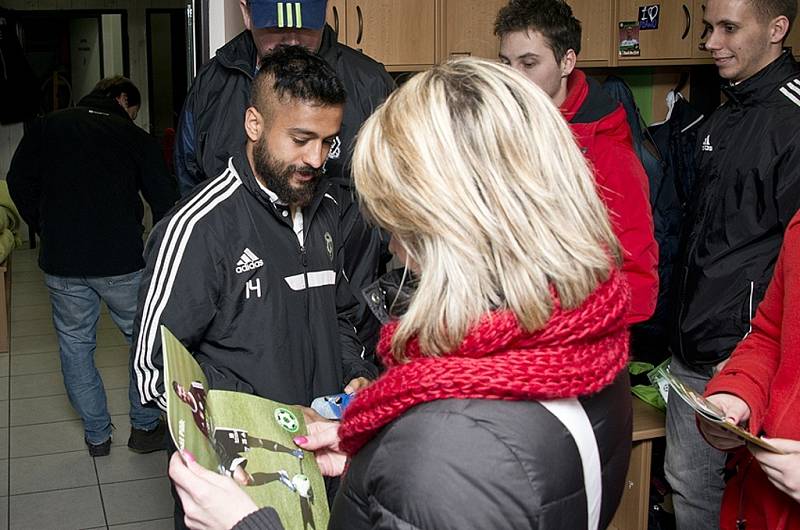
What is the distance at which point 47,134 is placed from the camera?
4.27 meters

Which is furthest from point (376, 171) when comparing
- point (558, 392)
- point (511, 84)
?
point (558, 392)

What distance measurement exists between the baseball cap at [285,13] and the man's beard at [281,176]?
0.57 m

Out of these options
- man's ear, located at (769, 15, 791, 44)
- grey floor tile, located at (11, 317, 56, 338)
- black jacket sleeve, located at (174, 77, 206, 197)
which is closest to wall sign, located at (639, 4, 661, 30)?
man's ear, located at (769, 15, 791, 44)

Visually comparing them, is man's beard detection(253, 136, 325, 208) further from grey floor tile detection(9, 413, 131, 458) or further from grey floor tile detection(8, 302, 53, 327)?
grey floor tile detection(8, 302, 53, 327)

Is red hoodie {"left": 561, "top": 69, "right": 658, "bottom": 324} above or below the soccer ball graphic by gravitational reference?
above

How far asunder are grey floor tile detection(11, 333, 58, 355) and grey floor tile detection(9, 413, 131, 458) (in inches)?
56.4

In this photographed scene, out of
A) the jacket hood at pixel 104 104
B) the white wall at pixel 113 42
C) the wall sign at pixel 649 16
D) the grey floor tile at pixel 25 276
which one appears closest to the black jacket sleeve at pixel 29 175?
the jacket hood at pixel 104 104

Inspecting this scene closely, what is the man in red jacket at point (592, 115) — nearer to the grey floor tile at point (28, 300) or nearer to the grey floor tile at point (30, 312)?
the grey floor tile at point (30, 312)

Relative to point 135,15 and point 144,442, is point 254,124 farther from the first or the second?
point 135,15

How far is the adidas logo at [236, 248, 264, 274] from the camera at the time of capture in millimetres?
2119

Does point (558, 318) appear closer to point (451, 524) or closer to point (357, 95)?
point (451, 524)

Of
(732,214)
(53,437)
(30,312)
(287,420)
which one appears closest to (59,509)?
(53,437)

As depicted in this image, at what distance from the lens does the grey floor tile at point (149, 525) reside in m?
3.70

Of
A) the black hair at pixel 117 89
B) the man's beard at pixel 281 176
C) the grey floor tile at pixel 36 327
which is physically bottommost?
the grey floor tile at pixel 36 327
